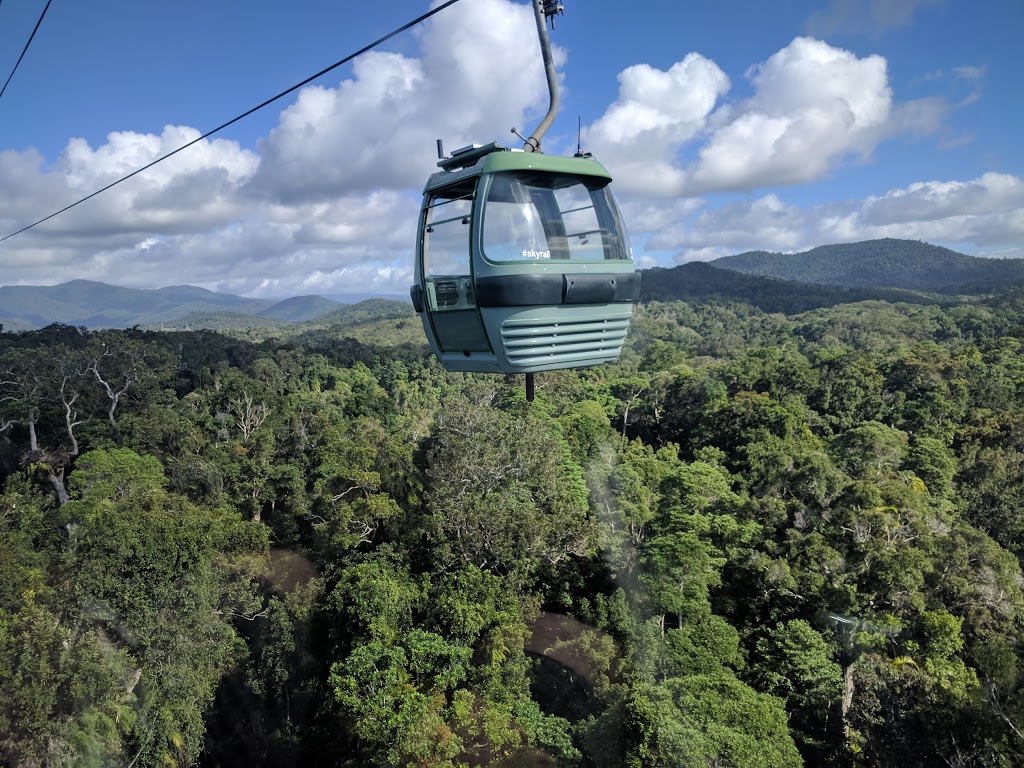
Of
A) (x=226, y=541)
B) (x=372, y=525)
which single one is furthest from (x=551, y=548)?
(x=226, y=541)

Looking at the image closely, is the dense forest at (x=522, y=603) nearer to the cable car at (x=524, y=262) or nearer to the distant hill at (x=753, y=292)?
the cable car at (x=524, y=262)

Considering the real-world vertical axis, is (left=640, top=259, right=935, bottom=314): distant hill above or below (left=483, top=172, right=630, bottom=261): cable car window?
above

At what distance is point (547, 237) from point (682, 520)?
13.6 metres

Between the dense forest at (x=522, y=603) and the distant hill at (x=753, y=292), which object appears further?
the distant hill at (x=753, y=292)

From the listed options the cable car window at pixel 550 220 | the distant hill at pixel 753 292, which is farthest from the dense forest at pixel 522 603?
the distant hill at pixel 753 292

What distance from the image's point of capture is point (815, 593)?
48.9ft

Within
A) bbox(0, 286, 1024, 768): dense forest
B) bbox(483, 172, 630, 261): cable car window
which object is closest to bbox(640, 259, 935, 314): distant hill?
bbox(0, 286, 1024, 768): dense forest

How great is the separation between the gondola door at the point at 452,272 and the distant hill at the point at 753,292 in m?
102

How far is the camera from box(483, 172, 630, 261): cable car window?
13.9ft

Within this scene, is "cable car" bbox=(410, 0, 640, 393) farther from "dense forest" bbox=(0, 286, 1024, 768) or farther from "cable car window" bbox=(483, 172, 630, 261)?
"dense forest" bbox=(0, 286, 1024, 768)

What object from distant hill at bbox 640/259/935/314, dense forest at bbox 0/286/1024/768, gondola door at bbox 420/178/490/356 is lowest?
dense forest at bbox 0/286/1024/768

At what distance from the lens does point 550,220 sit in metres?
4.59

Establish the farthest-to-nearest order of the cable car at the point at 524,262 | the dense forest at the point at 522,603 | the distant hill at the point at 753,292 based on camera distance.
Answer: the distant hill at the point at 753,292 < the dense forest at the point at 522,603 < the cable car at the point at 524,262

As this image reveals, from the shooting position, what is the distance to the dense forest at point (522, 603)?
11.2 m
